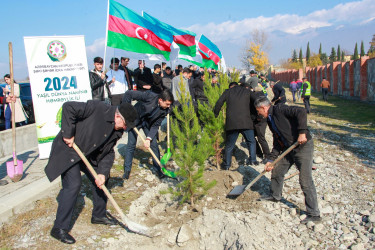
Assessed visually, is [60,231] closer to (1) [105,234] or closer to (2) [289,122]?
(1) [105,234]

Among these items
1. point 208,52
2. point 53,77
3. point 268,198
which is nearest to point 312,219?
point 268,198

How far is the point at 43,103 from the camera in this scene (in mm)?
5973

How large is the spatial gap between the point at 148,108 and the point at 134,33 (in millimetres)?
2268

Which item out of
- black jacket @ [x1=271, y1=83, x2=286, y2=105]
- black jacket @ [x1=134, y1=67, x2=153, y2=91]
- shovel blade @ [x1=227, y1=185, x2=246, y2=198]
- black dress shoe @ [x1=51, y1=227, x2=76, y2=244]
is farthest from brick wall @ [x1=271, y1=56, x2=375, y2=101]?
black dress shoe @ [x1=51, y1=227, x2=76, y2=244]

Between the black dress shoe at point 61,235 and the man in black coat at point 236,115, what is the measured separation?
339 centimetres

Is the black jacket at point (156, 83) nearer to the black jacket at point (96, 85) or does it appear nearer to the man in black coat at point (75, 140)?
the black jacket at point (96, 85)

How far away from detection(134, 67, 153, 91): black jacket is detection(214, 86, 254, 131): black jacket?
8.78 feet

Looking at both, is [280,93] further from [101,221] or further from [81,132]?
[81,132]

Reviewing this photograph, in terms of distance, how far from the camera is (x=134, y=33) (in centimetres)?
688

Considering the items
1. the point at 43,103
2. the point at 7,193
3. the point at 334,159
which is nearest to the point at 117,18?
the point at 43,103

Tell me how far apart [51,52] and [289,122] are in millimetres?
4482

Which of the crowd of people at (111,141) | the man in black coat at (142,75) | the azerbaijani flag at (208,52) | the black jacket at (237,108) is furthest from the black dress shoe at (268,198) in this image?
the azerbaijani flag at (208,52)

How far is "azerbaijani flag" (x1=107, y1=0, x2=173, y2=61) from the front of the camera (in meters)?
6.39

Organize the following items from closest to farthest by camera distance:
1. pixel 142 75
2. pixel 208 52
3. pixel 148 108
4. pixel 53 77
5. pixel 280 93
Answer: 1. pixel 148 108
2. pixel 53 77
3. pixel 142 75
4. pixel 280 93
5. pixel 208 52
